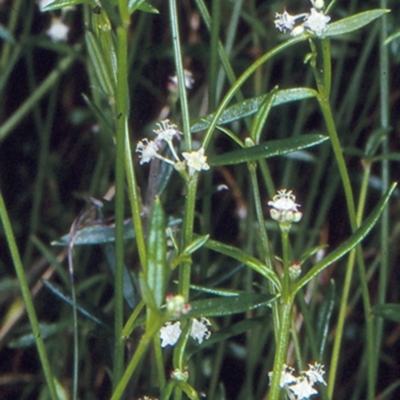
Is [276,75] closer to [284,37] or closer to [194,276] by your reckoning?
[284,37]

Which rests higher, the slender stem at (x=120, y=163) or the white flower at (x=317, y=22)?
the white flower at (x=317, y=22)

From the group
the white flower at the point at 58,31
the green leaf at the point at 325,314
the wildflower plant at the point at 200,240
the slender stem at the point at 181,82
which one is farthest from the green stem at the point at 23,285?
the white flower at the point at 58,31

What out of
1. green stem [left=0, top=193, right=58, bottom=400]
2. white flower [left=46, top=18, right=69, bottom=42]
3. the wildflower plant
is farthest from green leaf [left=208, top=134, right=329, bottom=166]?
white flower [left=46, top=18, right=69, bottom=42]

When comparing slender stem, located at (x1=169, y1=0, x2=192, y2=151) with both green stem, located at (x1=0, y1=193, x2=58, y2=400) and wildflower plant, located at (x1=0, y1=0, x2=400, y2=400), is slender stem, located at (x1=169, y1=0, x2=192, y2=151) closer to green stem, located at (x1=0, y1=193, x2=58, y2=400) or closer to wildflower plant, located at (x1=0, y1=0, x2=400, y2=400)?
wildflower plant, located at (x1=0, y1=0, x2=400, y2=400)

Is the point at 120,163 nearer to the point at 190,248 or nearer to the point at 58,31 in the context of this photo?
the point at 190,248

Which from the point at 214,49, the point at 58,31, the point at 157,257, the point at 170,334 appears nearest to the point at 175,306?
the point at 157,257

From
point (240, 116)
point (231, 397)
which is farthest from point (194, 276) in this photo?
point (240, 116)

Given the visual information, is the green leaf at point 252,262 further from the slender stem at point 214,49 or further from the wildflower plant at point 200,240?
the slender stem at point 214,49
